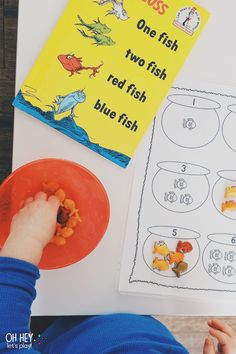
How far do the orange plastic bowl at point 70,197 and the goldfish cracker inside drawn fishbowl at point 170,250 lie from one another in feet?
0.24

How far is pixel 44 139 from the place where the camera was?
1.77ft

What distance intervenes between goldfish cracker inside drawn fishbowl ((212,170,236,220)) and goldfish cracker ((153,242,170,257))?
3.5 inches

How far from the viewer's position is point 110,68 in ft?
1.75

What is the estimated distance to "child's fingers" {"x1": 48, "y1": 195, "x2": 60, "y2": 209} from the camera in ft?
1.83

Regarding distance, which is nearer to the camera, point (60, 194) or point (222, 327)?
point (60, 194)

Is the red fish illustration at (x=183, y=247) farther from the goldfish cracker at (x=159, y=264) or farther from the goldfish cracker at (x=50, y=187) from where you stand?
the goldfish cracker at (x=50, y=187)

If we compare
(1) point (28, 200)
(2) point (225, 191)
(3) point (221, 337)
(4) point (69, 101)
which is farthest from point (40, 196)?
(3) point (221, 337)

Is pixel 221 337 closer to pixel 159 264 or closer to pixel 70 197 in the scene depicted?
pixel 159 264

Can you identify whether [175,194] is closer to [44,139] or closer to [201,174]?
[201,174]

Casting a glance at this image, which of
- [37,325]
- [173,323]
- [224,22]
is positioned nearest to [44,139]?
[224,22]

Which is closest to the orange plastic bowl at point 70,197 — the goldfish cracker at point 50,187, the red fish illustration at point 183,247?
the goldfish cracker at point 50,187

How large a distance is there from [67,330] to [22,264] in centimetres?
17

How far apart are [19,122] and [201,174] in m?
0.25

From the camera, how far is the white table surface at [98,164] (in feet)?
1.71
